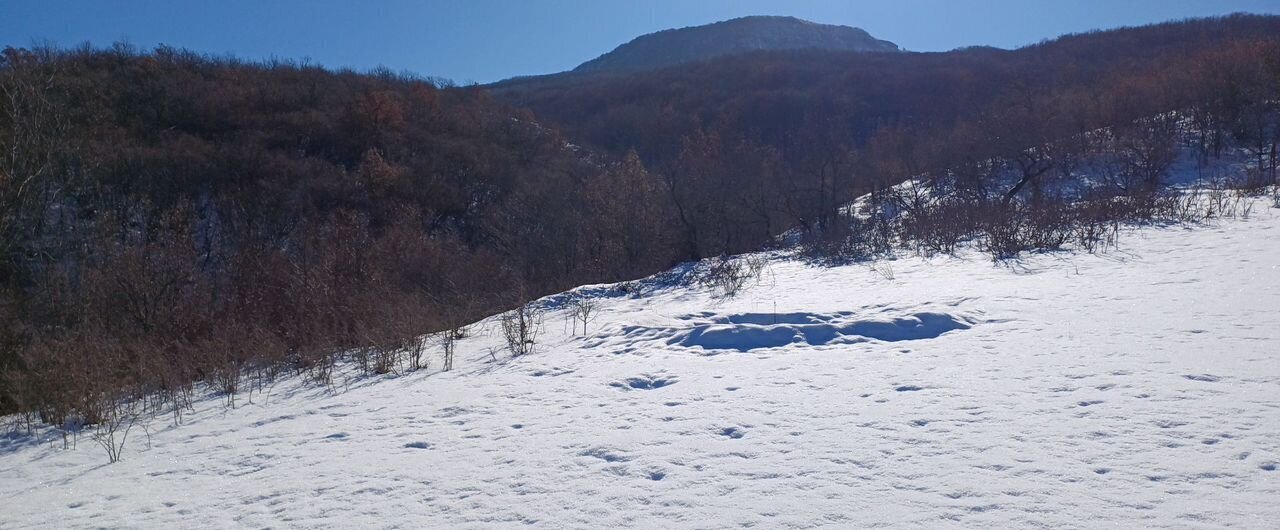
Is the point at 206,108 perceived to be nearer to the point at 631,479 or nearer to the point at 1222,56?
the point at 631,479

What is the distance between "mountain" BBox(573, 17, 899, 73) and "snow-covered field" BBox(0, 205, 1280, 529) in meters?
102

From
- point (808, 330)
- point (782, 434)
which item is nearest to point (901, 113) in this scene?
point (808, 330)

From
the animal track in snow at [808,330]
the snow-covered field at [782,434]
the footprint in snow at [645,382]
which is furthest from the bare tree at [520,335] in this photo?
the footprint in snow at [645,382]

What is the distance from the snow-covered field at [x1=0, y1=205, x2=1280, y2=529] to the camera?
13.8ft

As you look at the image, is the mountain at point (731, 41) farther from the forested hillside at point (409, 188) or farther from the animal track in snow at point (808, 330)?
the animal track in snow at point (808, 330)

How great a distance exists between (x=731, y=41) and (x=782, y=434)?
111 metres

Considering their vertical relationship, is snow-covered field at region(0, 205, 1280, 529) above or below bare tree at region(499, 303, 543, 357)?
below

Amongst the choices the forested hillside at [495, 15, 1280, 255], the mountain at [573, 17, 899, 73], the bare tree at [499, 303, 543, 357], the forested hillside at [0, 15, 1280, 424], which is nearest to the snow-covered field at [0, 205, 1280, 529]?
the bare tree at [499, 303, 543, 357]

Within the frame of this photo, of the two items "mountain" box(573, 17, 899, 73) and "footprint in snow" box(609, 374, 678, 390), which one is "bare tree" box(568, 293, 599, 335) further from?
"mountain" box(573, 17, 899, 73)

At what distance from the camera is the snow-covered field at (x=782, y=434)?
13.8ft

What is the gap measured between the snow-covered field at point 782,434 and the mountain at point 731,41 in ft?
333

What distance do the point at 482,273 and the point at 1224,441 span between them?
1461cm

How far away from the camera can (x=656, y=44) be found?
115 metres

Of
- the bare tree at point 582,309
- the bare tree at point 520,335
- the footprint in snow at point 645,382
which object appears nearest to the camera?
the footprint in snow at point 645,382
